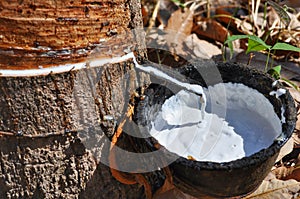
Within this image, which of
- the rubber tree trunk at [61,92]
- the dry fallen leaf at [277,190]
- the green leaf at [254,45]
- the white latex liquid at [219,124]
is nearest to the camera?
the rubber tree trunk at [61,92]

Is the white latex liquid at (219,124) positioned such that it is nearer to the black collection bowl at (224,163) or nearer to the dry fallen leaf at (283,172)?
the black collection bowl at (224,163)

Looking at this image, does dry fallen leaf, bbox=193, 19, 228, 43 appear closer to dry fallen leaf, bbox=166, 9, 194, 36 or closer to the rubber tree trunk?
dry fallen leaf, bbox=166, 9, 194, 36

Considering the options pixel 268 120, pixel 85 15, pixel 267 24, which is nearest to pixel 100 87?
pixel 85 15

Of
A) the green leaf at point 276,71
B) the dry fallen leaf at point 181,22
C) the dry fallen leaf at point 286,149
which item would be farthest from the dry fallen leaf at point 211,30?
the dry fallen leaf at point 286,149

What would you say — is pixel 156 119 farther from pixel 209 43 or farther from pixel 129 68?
pixel 209 43

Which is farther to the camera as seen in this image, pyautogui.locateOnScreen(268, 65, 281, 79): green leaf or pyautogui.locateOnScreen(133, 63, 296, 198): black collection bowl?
pyautogui.locateOnScreen(268, 65, 281, 79): green leaf

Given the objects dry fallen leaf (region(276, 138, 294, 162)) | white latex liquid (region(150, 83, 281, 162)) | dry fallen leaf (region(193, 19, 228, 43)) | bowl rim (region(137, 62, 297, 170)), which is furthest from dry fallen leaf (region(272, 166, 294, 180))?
dry fallen leaf (region(193, 19, 228, 43))

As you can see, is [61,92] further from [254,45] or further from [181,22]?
[181,22]

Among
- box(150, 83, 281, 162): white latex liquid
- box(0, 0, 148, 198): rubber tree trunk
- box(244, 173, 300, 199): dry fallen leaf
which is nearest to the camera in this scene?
box(0, 0, 148, 198): rubber tree trunk
